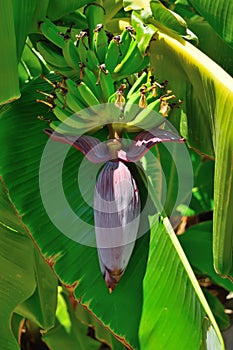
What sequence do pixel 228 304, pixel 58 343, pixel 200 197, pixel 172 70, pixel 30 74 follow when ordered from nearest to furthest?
pixel 172 70 < pixel 30 74 < pixel 58 343 < pixel 200 197 < pixel 228 304

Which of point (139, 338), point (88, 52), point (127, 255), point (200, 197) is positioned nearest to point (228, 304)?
point (200, 197)

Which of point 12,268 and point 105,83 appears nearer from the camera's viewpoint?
point 105,83

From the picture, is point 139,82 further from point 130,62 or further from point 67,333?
point 67,333

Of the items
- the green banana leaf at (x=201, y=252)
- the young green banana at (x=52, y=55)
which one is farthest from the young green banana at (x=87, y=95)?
the green banana leaf at (x=201, y=252)

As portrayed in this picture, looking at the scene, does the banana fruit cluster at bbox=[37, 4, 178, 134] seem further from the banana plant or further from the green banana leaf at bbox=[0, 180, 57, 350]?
the green banana leaf at bbox=[0, 180, 57, 350]

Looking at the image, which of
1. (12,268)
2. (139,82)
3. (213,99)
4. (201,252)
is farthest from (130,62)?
(201,252)

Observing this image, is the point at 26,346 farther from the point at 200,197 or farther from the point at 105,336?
the point at 200,197

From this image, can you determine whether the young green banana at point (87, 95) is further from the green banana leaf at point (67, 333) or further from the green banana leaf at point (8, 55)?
the green banana leaf at point (67, 333)

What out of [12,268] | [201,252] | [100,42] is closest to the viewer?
[100,42]
